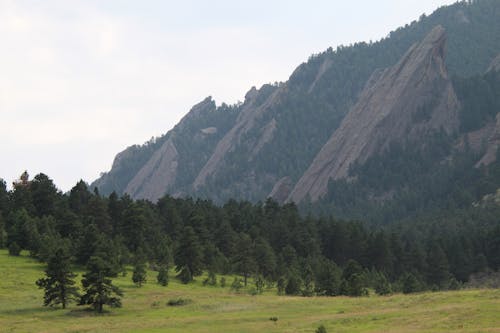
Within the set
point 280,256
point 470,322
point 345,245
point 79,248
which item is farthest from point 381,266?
point 470,322

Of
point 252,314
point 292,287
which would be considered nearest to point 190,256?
point 292,287

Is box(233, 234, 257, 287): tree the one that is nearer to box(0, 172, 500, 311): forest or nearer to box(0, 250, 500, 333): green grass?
box(0, 172, 500, 311): forest

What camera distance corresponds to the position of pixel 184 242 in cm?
11081

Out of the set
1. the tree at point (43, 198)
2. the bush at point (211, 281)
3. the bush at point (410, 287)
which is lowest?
the bush at point (410, 287)

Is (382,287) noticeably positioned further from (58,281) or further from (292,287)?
(58,281)

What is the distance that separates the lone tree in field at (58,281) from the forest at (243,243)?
705 cm

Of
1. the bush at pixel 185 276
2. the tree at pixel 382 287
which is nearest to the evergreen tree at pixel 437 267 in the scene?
the tree at pixel 382 287

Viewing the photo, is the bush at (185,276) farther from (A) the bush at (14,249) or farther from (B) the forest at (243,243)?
(A) the bush at (14,249)

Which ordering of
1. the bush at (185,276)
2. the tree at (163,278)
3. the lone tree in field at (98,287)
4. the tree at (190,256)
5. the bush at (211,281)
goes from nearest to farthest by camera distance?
1. the lone tree in field at (98,287)
2. the tree at (163,278)
3. the bush at (211,281)
4. the bush at (185,276)
5. the tree at (190,256)

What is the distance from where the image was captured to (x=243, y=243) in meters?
116

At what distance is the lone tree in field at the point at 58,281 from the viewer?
7438 cm

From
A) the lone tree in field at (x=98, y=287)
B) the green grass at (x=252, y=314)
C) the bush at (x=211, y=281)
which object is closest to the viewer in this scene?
the green grass at (x=252, y=314)

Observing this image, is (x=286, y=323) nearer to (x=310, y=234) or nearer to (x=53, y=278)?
(x=53, y=278)

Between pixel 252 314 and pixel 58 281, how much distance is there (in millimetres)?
22548
